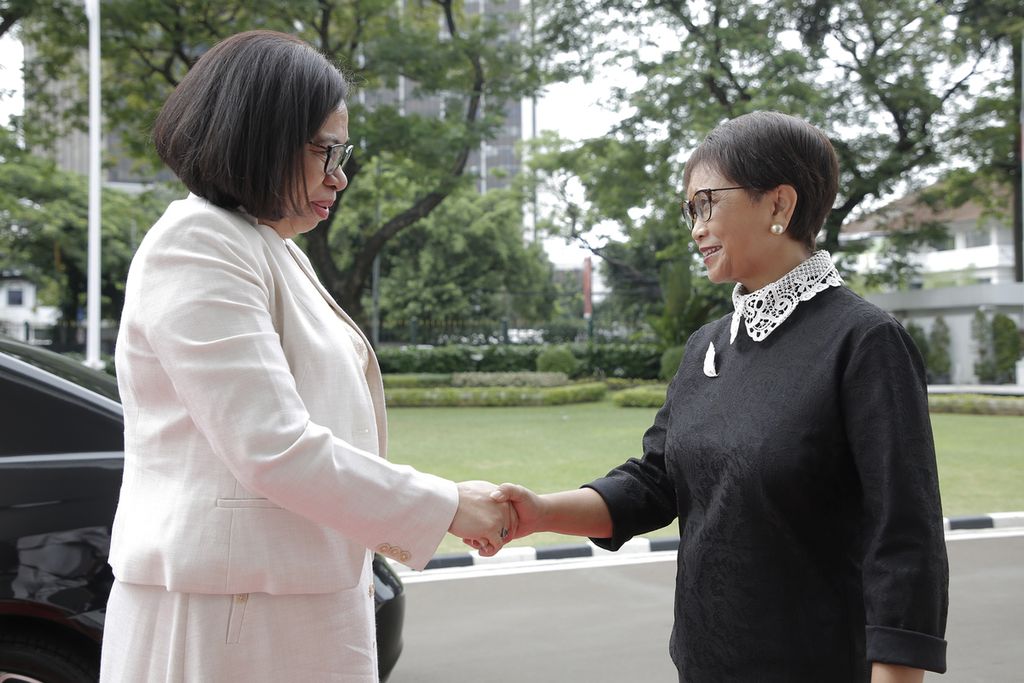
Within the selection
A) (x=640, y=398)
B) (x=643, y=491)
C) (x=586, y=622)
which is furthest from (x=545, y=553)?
(x=640, y=398)

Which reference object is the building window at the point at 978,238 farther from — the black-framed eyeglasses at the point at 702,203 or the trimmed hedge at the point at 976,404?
the black-framed eyeglasses at the point at 702,203

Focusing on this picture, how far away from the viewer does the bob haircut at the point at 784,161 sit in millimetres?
1903

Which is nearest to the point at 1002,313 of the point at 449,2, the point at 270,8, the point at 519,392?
the point at 519,392

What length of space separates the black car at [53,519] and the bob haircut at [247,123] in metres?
1.47

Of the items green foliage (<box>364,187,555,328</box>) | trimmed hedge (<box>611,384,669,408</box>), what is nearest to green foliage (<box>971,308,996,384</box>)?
trimmed hedge (<box>611,384,669,408</box>)

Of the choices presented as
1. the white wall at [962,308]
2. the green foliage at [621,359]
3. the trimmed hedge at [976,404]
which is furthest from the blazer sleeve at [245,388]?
the white wall at [962,308]

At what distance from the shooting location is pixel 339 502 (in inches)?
64.0

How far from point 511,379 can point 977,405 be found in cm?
926

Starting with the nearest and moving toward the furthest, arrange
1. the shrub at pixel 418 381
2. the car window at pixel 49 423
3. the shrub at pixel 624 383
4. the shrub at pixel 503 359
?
the car window at pixel 49 423
the shrub at pixel 624 383
the shrub at pixel 418 381
the shrub at pixel 503 359

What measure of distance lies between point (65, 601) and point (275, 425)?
62.4 inches

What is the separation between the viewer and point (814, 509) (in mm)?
1736

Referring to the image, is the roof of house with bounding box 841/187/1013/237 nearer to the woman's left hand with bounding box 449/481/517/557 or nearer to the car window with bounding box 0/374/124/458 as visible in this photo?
the car window with bounding box 0/374/124/458

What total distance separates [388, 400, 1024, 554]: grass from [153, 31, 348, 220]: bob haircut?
5.54 meters

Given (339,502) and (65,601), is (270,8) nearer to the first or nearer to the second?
(65,601)
